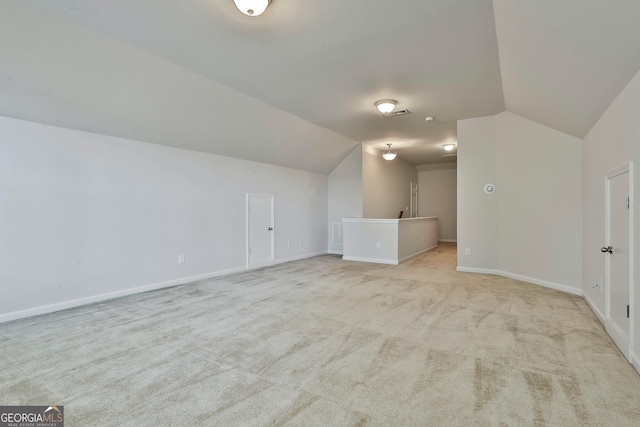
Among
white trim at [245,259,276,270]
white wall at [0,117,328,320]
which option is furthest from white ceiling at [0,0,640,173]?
white trim at [245,259,276,270]

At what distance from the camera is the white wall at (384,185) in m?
8.33

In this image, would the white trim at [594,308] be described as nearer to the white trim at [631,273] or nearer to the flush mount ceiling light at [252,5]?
the white trim at [631,273]

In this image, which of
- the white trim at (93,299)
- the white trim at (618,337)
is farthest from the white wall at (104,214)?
the white trim at (618,337)

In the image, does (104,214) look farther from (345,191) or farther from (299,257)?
(345,191)

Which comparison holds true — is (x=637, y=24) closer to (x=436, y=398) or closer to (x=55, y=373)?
(x=436, y=398)

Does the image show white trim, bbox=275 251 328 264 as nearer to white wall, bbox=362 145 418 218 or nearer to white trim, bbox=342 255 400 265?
white trim, bbox=342 255 400 265

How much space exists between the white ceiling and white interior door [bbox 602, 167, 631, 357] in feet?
2.94

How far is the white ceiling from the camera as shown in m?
2.55

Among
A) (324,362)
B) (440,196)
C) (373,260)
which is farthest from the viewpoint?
(440,196)

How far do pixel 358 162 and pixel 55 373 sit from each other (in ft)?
23.4

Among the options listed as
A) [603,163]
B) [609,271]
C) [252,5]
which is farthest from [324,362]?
[603,163]

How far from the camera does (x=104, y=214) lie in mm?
4180

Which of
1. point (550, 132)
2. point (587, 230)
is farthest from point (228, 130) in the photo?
point (587, 230)

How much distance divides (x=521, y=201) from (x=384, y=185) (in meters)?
4.49
